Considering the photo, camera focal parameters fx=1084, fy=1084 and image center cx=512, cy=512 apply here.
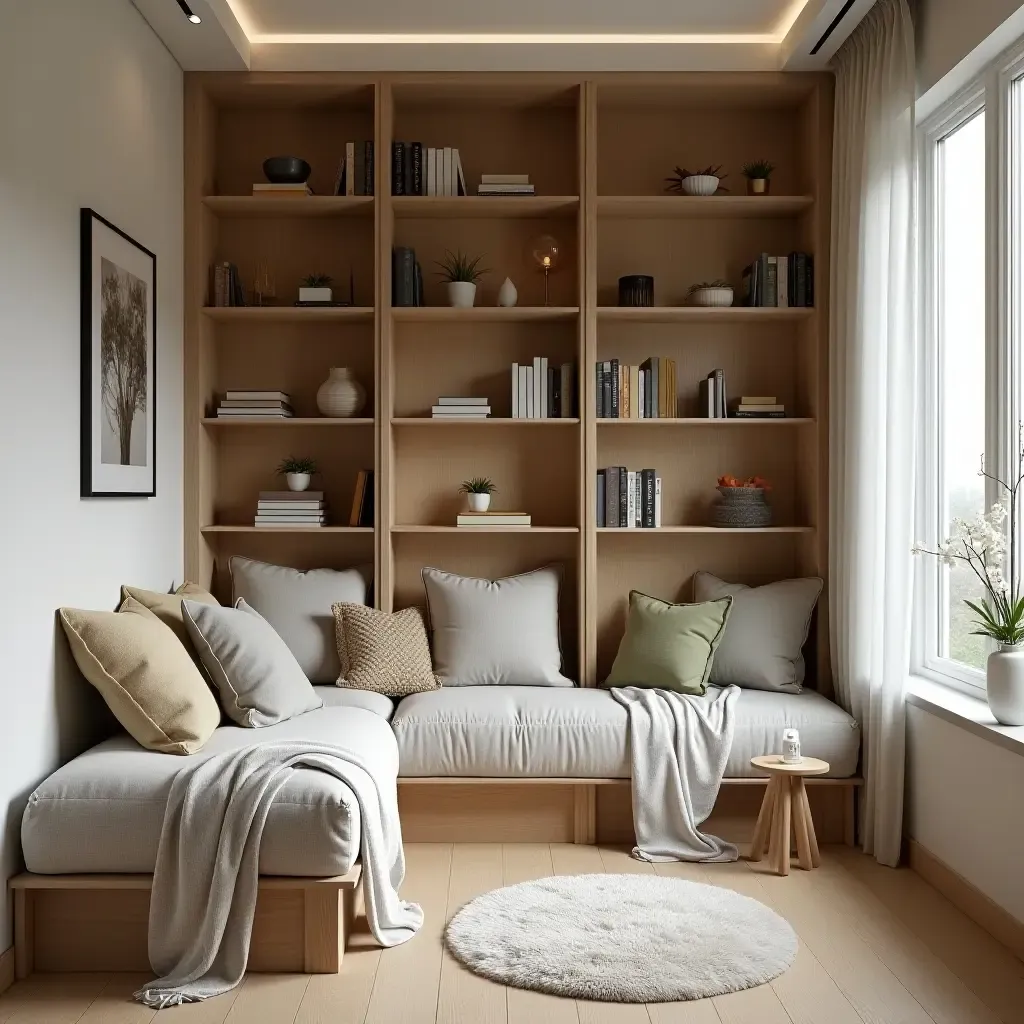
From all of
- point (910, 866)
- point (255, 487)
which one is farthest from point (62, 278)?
point (910, 866)

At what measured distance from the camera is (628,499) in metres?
4.43

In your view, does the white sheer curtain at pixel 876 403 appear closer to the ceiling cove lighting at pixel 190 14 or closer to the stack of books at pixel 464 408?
the stack of books at pixel 464 408

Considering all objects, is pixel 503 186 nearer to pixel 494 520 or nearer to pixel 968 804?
pixel 494 520

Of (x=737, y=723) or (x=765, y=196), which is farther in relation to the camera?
(x=765, y=196)

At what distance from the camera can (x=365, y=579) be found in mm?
4512

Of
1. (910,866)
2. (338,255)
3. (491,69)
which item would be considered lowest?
(910,866)

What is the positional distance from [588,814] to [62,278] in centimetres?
249

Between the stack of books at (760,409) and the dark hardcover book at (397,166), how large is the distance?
164cm

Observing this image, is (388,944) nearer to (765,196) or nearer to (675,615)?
(675,615)

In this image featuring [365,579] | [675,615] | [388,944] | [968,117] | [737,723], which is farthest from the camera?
[365,579]

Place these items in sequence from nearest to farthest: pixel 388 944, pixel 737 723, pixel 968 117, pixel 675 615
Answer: pixel 388 944
pixel 968 117
pixel 737 723
pixel 675 615

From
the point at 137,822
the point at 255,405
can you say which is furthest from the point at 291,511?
the point at 137,822

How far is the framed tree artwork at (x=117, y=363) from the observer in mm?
3281

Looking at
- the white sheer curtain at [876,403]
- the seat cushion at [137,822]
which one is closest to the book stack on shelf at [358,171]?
the white sheer curtain at [876,403]
